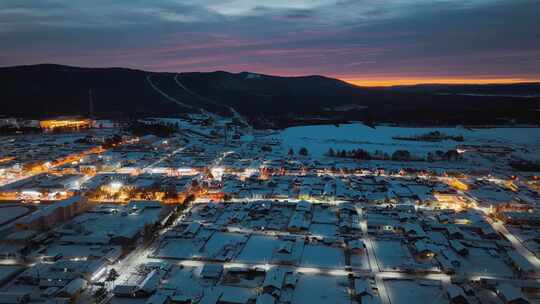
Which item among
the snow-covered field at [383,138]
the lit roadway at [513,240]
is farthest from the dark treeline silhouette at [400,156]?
the lit roadway at [513,240]

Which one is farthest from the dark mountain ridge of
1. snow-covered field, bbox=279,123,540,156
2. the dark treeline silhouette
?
the dark treeline silhouette

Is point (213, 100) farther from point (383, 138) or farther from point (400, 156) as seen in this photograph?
point (400, 156)

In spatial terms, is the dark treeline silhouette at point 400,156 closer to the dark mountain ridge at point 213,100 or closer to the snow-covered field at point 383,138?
the snow-covered field at point 383,138

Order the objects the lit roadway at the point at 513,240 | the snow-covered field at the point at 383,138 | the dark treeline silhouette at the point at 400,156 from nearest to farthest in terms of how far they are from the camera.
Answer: the lit roadway at the point at 513,240 < the dark treeline silhouette at the point at 400,156 < the snow-covered field at the point at 383,138

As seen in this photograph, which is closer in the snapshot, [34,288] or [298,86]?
[34,288]

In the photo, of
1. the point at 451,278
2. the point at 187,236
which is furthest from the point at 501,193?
the point at 187,236

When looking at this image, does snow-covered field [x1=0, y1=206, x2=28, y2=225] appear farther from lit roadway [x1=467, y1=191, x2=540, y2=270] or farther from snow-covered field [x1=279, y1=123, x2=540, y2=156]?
snow-covered field [x1=279, y1=123, x2=540, y2=156]

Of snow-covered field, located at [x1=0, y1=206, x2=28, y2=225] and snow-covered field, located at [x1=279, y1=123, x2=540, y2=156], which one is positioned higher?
snow-covered field, located at [x1=279, y1=123, x2=540, y2=156]

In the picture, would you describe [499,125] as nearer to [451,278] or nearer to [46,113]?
[451,278]

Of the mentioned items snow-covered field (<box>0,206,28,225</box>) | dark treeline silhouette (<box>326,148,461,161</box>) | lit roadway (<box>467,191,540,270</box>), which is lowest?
snow-covered field (<box>0,206,28,225</box>)
